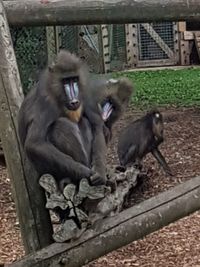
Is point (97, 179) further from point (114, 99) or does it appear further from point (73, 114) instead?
point (114, 99)

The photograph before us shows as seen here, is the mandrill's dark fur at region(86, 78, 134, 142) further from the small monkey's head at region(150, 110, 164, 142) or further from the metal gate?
the metal gate

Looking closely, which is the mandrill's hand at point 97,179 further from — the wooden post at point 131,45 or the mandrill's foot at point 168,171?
the wooden post at point 131,45

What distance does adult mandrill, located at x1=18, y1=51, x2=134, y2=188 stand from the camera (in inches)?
125

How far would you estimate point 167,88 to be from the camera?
35.7ft

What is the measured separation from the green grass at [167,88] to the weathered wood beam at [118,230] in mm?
5875

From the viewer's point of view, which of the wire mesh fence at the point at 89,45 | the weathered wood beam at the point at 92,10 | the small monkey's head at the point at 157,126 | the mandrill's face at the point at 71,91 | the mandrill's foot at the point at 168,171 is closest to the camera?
the mandrill's face at the point at 71,91

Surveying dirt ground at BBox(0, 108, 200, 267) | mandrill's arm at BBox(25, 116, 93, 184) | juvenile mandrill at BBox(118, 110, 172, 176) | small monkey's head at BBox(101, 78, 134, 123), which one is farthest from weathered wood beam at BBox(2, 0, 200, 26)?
juvenile mandrill at BBox(118, 110, 172, 176)

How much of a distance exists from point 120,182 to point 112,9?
1.47 meters

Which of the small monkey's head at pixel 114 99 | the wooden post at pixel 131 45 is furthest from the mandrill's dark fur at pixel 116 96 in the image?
the wooden post at pixel 131 45

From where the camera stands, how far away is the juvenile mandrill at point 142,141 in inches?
245

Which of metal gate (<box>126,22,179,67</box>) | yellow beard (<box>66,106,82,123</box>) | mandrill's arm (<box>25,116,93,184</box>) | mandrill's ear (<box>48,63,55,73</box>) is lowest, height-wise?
metal gate (<box>126,22,179,67</box>)

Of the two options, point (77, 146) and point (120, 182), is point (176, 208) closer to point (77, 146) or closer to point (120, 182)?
point (77, 146)

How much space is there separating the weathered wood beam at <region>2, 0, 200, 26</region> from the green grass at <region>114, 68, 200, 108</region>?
15.3 ft

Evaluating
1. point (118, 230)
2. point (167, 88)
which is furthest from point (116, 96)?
→ point (167, 88)
